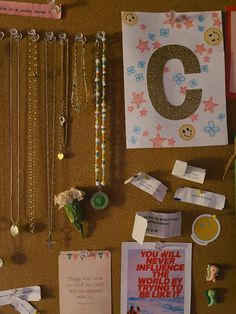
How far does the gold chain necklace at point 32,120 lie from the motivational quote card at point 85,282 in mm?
129

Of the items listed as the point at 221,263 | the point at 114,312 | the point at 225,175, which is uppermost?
the point at 225,175

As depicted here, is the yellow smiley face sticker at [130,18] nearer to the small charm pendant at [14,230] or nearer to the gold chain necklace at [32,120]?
the gold chain necklace at [32,120]

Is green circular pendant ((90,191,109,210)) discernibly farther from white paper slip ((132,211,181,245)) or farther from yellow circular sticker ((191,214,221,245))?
yellow circular sticker ((191,214,221,245))

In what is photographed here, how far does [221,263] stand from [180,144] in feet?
1.06

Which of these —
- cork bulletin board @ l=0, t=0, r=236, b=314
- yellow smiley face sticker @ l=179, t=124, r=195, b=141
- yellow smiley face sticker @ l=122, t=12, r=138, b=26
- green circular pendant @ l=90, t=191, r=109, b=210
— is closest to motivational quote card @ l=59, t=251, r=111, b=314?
cork bulletin board @ l=0, t=0, r=236, b=314

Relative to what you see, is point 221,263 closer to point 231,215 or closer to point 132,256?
point 231,215

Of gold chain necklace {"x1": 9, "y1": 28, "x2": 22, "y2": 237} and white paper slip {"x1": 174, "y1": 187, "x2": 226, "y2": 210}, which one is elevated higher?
gold chain necklace {"x1": 9, "y1": 28, "x2": 22, "y2": 237}

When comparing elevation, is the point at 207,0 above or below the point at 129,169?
above

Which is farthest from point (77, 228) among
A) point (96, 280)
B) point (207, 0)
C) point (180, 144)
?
point (207, 0)

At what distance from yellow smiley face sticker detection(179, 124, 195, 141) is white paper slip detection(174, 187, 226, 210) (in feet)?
0.42

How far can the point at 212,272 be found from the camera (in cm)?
85

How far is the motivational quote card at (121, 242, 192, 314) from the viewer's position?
0.86 meters

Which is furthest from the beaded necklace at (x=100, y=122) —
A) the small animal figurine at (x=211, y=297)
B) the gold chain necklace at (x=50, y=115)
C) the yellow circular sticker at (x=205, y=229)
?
the small animal figurine at (x=211, y=297)

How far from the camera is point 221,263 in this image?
0.87 m
